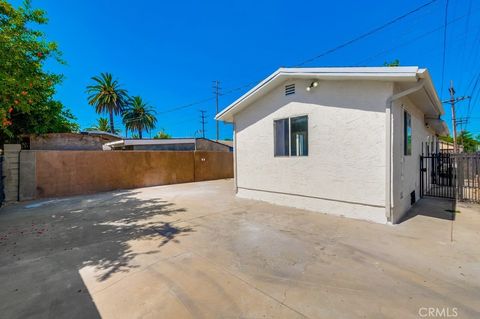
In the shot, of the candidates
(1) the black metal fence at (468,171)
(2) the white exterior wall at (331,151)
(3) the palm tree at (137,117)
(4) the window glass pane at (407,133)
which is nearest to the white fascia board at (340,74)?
(2) the white exterior wall at (331,151)

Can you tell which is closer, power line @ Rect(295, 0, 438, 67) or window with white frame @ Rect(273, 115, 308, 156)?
window with white frame @ Rect(273, 115, 308, 156)

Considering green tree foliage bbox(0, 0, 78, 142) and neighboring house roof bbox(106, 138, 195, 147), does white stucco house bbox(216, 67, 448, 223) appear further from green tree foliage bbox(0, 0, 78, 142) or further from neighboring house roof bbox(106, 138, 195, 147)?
neighboring house roof bbox(106, 138, 195, 147)

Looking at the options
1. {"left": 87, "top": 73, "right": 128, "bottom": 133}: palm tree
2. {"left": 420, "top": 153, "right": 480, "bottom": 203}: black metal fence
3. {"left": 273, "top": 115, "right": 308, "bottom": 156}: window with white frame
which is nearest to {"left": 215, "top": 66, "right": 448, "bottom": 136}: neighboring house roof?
{"left": 273, "top": 115, "right": 308, "bottom": 156}: window with white frame

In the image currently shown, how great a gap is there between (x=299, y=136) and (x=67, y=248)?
5.85 m

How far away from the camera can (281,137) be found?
6.76 metres

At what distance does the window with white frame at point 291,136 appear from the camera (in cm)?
610

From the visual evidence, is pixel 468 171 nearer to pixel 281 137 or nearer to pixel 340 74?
pixel 340 74

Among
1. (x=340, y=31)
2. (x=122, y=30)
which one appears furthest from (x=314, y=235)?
(x=122, y=30)

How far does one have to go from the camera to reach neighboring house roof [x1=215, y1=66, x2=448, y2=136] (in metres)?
4.29

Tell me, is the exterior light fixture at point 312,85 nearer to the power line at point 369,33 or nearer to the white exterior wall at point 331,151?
the white exterior wall at point 331,151

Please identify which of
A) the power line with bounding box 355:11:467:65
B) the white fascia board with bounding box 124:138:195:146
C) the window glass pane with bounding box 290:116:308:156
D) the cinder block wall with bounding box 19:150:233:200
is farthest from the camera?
the white fascia board with bounding box 124:138:195:146

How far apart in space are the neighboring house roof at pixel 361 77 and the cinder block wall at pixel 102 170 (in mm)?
6669

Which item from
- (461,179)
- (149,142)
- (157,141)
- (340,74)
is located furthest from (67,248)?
(157,141)

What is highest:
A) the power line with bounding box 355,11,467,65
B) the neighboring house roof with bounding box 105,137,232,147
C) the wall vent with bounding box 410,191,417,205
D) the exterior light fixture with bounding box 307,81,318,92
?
the power line with bounding box 355,11,467,65
